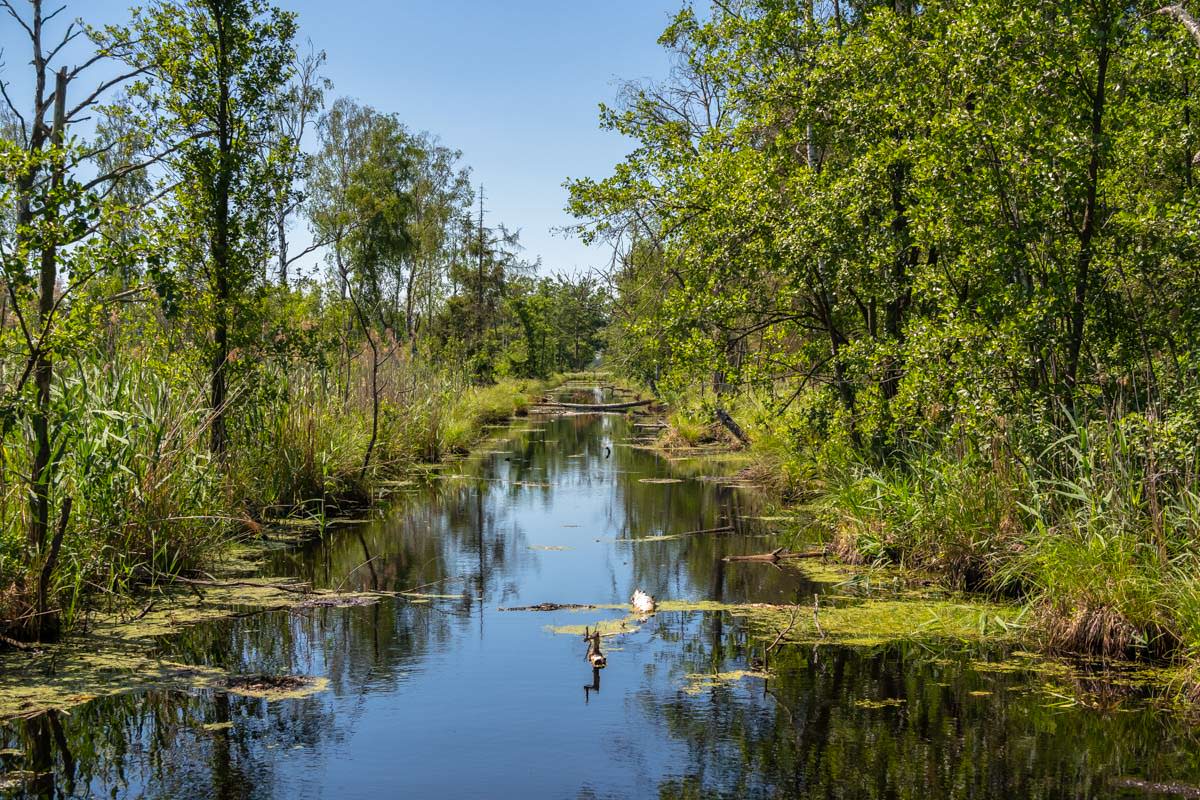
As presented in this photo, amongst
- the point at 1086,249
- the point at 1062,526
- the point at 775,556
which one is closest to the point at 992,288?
the point at 1086,249

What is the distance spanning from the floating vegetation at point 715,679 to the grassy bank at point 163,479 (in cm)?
427

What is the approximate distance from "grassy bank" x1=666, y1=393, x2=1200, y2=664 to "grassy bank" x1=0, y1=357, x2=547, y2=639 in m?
6.47

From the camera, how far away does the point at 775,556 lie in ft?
34.2

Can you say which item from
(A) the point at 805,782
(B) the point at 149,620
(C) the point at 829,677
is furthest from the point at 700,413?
(A) the point at 805,782

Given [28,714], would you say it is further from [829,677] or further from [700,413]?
[700,413]

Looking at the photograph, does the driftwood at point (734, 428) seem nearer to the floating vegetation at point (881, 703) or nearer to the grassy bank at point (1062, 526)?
the grassy bank at point (1062, 526)

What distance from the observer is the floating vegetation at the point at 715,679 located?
6.41m

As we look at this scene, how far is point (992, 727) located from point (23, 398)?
20.8 feet

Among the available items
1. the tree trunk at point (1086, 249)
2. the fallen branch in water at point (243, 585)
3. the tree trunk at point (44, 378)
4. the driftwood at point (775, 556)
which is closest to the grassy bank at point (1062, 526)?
the driftwood at point (775, 556)

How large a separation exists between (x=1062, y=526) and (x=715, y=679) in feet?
10.1

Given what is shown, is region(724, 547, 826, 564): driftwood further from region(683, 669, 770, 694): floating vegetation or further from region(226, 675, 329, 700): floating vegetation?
region(226, 675, 329, 700): floating vegetation

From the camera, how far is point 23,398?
20.1 feet

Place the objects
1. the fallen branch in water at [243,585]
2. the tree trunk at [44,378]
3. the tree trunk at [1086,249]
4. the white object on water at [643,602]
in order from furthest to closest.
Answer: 1. the white object on water at [643,602]
2. the fallen branch in water at [243,585]
3. the tree trunk at [1086,249]
4. the tree trunk at [44,378]

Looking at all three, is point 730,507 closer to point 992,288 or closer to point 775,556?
point 775,556
